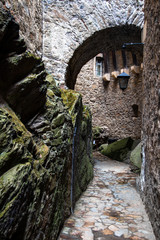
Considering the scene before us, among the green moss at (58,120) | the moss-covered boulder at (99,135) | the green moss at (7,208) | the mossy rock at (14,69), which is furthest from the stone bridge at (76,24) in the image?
the moss-covered boulder at (99,135)

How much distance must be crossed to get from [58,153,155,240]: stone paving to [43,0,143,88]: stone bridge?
236cm

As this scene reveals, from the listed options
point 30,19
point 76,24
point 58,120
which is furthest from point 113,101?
point 58,120

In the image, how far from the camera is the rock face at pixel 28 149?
45.2 inches

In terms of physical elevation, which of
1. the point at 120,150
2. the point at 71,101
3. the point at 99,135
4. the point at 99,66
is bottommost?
the point at 120,150

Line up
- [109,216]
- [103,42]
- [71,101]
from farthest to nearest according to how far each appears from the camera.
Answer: [103,42], [71,101], [109,216]

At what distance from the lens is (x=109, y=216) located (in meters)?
2.46

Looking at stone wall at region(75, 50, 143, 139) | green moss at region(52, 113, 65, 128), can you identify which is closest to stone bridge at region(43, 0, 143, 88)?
green moss at region(52, 113, 65, 128)

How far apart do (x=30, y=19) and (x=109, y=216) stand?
3315mm

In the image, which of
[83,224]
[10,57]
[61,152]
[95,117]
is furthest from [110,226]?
[95,117]

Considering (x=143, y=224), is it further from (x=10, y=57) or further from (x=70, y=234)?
(x=10, y=57)

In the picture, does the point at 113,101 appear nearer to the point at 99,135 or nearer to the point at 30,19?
the point at 99,135

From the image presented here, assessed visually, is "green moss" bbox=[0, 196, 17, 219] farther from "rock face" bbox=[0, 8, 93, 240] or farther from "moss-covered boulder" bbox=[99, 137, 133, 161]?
"moss-covered boulder" bbox=[99, 137, 133, 161]

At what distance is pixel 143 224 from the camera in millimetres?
2242

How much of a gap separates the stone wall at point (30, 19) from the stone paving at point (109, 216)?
99.2 inches
